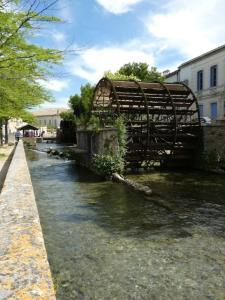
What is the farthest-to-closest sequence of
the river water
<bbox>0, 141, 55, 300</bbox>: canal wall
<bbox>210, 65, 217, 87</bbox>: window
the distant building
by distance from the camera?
the distant building, <bbox>210, 65, 217, 87</bbox>: window, the river water, <bbox>0, 141, 55, 300</bbox>: canal wall

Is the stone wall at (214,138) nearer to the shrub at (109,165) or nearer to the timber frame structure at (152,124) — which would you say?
the timber frame structure at (152,124)

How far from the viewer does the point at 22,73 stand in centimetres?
1253

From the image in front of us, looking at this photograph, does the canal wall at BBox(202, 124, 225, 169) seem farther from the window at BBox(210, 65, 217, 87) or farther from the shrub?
the window at BBox(210, 65, 217, 87)

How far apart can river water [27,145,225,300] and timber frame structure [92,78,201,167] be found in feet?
13.3

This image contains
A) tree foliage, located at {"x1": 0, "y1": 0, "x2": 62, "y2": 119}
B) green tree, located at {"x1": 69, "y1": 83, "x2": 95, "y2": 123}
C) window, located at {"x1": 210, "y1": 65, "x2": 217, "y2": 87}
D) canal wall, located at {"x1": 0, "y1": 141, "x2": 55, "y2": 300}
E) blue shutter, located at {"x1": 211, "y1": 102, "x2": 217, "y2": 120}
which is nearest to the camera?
canal wall, located at {"x1": 0, "y1": 141, "x2": 55, "y2": 300}

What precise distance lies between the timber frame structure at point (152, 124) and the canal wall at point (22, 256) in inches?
413

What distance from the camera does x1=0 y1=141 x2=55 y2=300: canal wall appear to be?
2039 mm

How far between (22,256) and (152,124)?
12764mm

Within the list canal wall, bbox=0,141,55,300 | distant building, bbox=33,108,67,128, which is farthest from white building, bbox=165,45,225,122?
distant building, bbox=33,108,67,128

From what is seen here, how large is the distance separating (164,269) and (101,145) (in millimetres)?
9128

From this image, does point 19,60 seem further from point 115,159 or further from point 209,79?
point 209,79

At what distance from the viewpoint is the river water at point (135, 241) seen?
14.1 feet

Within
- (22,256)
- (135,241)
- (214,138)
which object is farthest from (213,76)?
(22,256)

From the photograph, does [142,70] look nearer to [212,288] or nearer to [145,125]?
[145,125]
